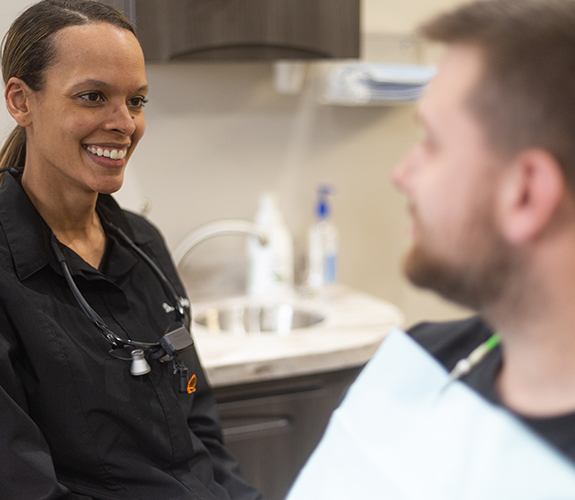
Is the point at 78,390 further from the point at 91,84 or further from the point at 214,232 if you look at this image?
the point at 214,232

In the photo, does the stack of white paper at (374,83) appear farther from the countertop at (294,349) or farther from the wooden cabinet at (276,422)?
the wooden cabinet at (276,422)

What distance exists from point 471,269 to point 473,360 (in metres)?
0.16

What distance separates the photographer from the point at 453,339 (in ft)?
3.62

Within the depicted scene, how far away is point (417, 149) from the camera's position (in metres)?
0.95

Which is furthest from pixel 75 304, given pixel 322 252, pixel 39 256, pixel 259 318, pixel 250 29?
pixel 322 252

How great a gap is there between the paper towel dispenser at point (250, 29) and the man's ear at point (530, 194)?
1.25m

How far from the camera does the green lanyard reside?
102 cm

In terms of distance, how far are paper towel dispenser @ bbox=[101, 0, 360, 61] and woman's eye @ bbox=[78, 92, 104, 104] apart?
590 millimetres

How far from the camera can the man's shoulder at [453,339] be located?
1091 millimetres

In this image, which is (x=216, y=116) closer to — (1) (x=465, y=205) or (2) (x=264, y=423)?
(2) (x=264, y=423)

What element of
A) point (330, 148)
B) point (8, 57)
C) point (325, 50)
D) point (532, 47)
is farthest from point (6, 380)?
point (330, 148)

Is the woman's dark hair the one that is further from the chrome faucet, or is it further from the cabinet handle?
the chrome faucet

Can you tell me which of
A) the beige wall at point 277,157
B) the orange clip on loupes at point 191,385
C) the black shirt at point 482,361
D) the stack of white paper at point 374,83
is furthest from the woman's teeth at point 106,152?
the stack of white paper at point 374,83

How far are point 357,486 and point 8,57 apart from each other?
34.1 inches
